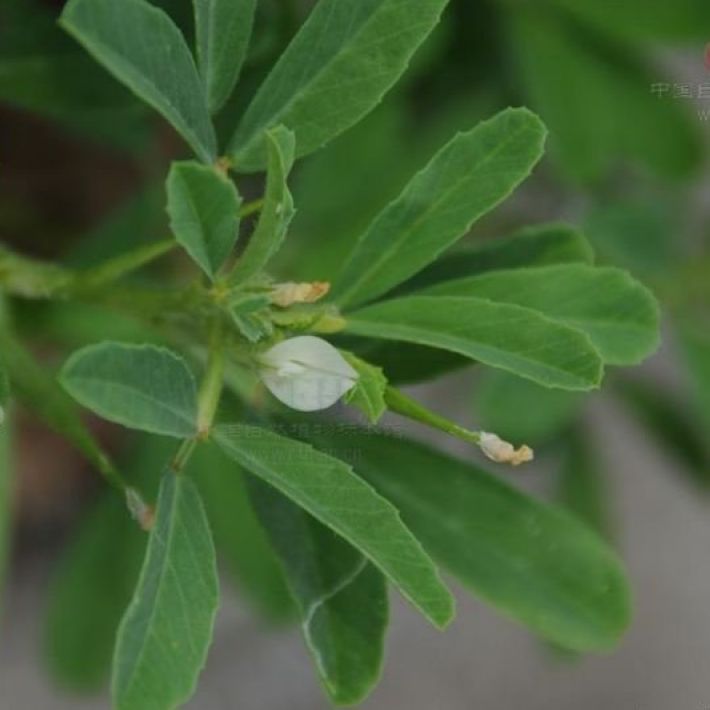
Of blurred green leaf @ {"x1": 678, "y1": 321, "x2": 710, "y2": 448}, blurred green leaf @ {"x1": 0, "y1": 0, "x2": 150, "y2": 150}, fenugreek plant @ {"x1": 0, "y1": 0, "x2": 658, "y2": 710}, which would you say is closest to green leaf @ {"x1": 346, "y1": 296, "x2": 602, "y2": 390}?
fenugreek plant @ {"x1": 0, "y1": 0, "x2": 658, "y2": 710}

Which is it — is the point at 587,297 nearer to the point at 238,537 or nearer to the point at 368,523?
the point at 368,523

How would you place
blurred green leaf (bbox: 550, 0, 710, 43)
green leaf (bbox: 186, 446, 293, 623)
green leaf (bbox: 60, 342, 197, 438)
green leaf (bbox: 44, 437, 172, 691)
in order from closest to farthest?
green leaf (bbox: 60, 342, 197, 438) → blurred green leaf (bbox: 550, 0, 710, 43) → green leaf (bbox: 186, 446, 293, 623) → green leaf (bbox: 44, 437, 172, 691)

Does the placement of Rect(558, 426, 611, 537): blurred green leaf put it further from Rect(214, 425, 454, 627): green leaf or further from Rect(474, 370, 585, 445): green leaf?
Rect(214, 425, 454, 627): green leaf

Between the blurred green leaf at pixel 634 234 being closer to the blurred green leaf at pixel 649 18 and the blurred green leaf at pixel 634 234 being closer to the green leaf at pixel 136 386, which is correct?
the blurred green leaf at pixel 649 18

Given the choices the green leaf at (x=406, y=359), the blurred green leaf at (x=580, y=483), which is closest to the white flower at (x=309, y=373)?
the green leaf at (x=406, y=359)

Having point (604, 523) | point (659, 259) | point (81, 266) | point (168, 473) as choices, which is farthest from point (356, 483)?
point (604, 523)

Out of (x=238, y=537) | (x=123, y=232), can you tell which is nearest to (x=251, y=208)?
(x=123, y=232)
